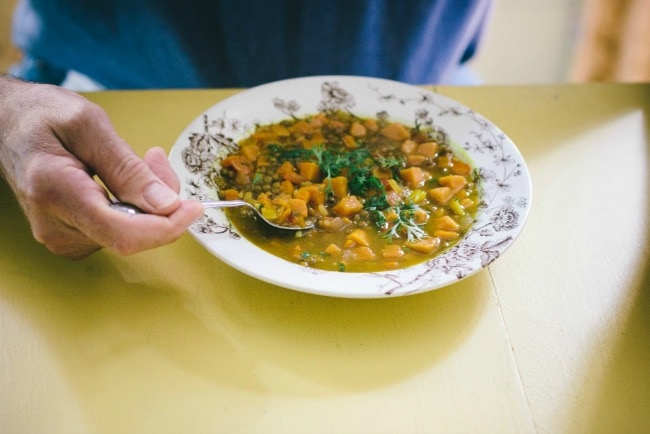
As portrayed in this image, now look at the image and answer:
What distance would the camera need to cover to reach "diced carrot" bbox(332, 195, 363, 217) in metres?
1.40

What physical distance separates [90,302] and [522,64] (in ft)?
12.0

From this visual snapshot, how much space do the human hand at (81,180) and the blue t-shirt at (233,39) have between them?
86 centimetres

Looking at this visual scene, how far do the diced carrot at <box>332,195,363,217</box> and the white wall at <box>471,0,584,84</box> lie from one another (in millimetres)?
2877

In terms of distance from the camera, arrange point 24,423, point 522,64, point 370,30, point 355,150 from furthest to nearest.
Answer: point 522,64 < point 370,30 < point 355,150 < point 24,423

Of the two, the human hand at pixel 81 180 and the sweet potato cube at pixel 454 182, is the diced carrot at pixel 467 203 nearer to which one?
the sweet potato cube at pixel 454 182

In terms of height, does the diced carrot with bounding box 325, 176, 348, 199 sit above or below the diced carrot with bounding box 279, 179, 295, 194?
above

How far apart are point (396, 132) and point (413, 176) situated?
195mm

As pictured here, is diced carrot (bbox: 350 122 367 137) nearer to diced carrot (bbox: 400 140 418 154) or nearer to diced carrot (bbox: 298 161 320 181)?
diced carrot (bbox: 400 140 418 154)

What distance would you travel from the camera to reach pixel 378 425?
1039mm

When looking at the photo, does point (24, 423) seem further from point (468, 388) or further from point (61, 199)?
point (468, 388)

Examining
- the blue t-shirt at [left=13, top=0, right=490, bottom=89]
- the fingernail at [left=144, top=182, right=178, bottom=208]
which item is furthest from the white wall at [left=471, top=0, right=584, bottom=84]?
the fingernail at [left=144, top=182, right=178, bottom=208]

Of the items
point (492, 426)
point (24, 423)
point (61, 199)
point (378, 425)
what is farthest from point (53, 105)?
point (492, 426)

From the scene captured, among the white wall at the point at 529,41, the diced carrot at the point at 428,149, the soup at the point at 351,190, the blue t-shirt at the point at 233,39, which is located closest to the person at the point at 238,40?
the blue t-shirt at the point at 233,39

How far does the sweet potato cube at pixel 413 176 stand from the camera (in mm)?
1523
